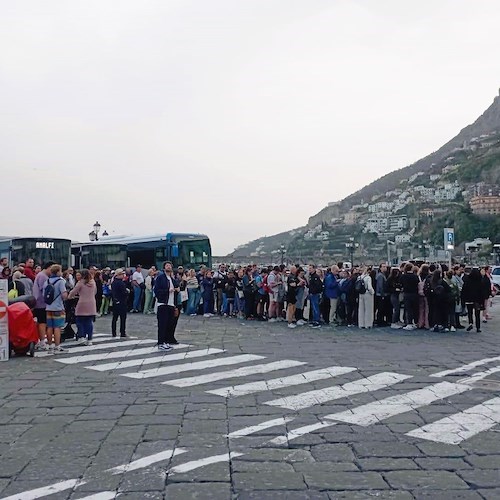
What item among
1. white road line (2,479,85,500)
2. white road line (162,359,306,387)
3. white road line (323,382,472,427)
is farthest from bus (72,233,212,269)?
white road line (2,479,85,500)

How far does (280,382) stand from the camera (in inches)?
345

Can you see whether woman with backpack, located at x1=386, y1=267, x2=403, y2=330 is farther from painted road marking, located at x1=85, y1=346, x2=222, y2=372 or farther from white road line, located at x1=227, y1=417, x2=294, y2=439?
white road line, located at x1=227, y1=417, x2=294, y2=439

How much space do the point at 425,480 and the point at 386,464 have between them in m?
0.45

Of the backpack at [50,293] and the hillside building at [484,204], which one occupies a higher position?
the hillside building at [484,204]

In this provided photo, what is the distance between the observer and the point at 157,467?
16.8 feet

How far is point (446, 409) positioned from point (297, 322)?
9.96 m

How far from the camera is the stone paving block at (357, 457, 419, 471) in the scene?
200 inches

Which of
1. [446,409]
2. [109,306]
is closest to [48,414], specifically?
[446,409]

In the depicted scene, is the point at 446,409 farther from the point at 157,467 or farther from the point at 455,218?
the point at 455,218

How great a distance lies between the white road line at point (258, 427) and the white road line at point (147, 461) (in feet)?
2.22

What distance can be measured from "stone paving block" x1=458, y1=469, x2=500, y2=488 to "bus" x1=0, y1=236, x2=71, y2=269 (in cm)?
2119

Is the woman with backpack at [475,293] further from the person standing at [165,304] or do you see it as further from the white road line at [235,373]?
the person standing at [165,304]

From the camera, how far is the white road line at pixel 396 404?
6.73 metres

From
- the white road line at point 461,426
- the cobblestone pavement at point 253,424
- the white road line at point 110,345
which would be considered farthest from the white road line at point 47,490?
the white road line at point 110,345
